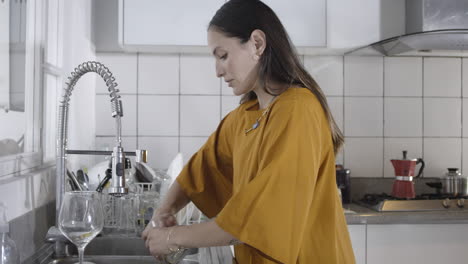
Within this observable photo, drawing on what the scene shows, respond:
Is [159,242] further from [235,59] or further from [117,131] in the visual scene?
[235,59]

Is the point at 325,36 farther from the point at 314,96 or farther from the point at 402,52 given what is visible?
the point at 314,96

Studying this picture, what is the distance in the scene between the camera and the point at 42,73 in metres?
1.53

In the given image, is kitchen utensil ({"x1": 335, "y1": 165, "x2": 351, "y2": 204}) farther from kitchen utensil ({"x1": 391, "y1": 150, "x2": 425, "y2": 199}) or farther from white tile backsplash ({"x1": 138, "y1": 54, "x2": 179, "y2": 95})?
white tile backsplash ({"x1": 138, "y1": 54, "x2": 179, "y2": 95})

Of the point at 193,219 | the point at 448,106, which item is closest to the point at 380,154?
the point at 448,106

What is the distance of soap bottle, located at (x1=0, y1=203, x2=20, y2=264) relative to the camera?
942 mm

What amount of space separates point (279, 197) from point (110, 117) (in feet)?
5.29

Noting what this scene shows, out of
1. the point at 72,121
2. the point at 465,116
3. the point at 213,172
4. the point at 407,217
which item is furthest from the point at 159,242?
the point at 465,116

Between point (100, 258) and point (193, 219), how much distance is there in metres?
0.66

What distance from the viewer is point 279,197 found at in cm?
97

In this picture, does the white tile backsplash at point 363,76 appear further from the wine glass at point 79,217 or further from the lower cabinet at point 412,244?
the wine glass at point 79,217

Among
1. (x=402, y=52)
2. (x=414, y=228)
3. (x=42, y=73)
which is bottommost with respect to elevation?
(x=414, y=228)

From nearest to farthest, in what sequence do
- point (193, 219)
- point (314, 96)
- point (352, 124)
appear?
point (314, 96) → point (193, 219) → point (352, 124)

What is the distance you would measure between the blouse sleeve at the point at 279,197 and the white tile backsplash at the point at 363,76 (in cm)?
156

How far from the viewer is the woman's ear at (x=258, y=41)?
3.83ft
